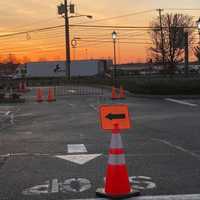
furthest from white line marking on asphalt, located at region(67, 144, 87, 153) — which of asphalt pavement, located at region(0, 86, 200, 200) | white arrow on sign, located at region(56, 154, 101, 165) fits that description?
white arrow on sign, located at region(56, 154, 101, 165)

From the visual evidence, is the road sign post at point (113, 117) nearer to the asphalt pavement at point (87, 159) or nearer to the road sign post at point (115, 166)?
the road sign post at point (115, 166)

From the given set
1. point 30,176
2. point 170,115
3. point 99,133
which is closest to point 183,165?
point 30,176

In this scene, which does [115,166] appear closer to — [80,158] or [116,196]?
[116,196]

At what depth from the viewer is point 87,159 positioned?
9.61 meters

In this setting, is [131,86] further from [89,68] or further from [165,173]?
[89,68]

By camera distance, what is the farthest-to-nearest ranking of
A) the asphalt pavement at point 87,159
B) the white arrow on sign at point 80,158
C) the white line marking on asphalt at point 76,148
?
the white line marking on asphalt at point 76,148 < the white arrow on sign at point 80,158 < the asphalt pavement at point 87,159

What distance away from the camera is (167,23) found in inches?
3359

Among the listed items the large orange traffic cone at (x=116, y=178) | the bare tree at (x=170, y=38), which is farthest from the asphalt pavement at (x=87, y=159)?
the bare tree at (x=170, y=38)

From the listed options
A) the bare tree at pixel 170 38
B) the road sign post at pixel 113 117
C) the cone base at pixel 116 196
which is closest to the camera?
the cone base at pixel 116 196

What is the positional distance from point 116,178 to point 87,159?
303cm

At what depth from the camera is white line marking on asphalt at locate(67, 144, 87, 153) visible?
10.7 m

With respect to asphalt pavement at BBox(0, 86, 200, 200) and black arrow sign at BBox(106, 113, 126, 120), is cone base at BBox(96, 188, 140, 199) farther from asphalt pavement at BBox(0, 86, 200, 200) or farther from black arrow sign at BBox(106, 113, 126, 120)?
black arrow sign at BBox(106, 113, 126, 120)

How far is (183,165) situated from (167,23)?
257 feet

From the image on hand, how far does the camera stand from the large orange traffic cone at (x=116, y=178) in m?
6.59
